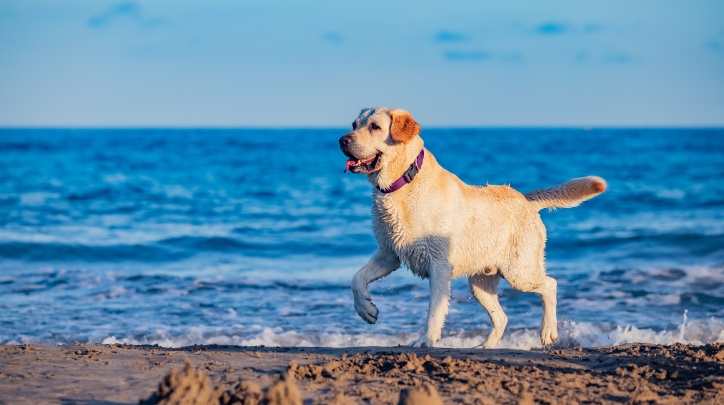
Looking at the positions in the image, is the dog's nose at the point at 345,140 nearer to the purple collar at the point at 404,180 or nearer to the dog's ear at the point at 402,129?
the dog's ear at the point at 402,129

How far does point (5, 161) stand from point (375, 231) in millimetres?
34392

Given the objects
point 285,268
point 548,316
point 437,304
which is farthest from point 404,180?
point 285,268

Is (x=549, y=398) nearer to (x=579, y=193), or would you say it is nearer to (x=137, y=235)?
(x=579, y=193)

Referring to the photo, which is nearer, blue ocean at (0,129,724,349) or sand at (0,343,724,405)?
sand at (0,343,724,405)

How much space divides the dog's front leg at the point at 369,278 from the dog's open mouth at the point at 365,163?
0.66m

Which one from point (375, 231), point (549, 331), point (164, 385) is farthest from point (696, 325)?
point (164, 385)

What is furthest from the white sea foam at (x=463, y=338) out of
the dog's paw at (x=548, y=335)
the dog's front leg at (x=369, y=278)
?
the dog's front leg at (x=369, y=278)

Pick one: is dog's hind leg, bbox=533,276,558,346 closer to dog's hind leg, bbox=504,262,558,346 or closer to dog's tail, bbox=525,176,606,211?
dog's hind leg, bbox=504,262,558,346

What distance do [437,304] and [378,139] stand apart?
1318 mm

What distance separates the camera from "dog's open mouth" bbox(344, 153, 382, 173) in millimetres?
6160

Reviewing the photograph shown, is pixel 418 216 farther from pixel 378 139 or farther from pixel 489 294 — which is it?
pixel 489 294

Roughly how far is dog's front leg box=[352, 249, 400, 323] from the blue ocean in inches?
65.0

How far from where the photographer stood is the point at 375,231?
6.40 metres

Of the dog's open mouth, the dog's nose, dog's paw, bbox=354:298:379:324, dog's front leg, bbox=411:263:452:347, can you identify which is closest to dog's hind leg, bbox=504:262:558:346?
dog's front leg, bbox=411:263:452:347
